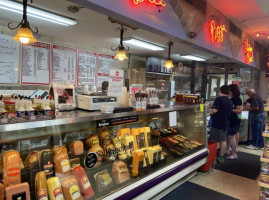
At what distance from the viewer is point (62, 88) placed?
6.43ft

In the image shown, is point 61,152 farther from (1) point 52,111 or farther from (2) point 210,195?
(2) point 210,195

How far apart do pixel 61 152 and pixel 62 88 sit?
0.60m

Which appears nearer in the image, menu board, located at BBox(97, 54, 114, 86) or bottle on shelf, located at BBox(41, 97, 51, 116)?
bottle on shelf, located at BBox(41, 97, 51, 116)

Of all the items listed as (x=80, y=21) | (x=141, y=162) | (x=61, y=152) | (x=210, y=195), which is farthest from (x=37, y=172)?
(x=80, y=21)

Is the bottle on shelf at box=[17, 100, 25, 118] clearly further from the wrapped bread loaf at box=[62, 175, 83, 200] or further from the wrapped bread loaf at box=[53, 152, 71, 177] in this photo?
the wrapped bread loaf at box=[62, 175, 83, 200]

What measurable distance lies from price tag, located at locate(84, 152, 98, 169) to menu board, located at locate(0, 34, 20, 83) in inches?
140

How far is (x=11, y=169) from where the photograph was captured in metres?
1.45

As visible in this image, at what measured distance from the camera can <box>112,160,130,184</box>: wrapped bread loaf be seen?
6.82 feet

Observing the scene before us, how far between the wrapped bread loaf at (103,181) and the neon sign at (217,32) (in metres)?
3.25

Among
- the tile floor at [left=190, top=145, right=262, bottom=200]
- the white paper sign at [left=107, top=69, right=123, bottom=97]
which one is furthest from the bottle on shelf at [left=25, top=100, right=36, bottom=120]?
the tile floor at [left=190, top=145, right=262, bottom=200]

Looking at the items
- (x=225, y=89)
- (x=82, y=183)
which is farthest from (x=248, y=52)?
(x=82, y=183)

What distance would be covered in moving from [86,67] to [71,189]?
4667 mm

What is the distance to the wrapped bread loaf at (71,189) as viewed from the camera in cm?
161

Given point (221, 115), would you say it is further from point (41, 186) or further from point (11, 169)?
point (11, 169)
